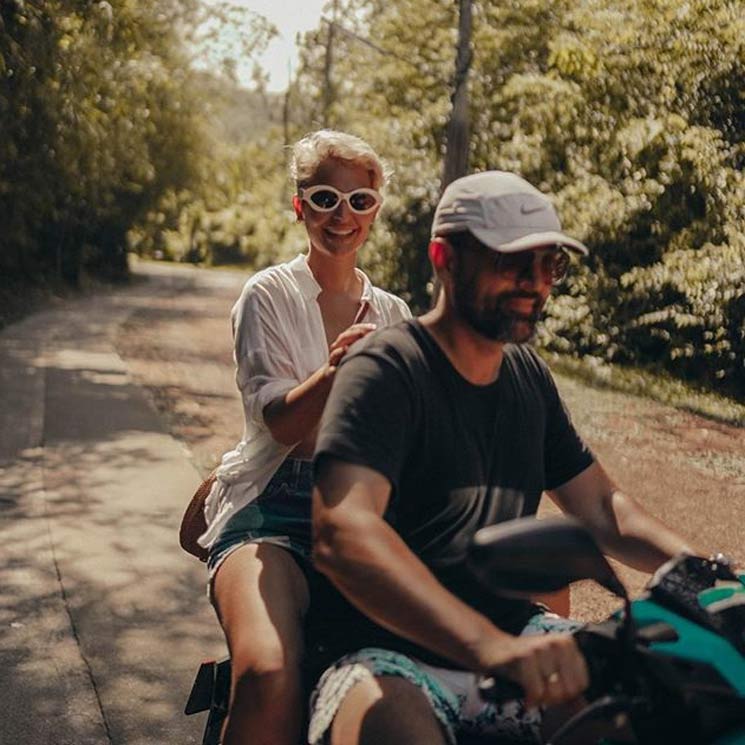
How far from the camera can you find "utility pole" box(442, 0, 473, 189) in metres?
18.5

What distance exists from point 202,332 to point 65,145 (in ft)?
13.2

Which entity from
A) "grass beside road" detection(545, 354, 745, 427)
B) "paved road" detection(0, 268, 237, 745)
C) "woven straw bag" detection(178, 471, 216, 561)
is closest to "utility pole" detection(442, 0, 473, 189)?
"grass beside road" detection(545, 354, 745, 427)

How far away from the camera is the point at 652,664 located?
1990 mm

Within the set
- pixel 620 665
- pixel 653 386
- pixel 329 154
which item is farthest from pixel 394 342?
pixel 653 386

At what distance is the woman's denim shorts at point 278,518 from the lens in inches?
131

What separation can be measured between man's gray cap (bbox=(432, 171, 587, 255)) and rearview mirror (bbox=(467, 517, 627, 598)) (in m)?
0.56

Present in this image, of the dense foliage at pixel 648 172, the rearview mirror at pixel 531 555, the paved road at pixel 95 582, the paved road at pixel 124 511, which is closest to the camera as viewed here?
the rearview mirror at pixel 531 555

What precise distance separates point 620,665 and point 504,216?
31.9 inches

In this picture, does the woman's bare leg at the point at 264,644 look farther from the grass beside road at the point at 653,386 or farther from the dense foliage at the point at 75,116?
the dense foliage at the point at 75,116

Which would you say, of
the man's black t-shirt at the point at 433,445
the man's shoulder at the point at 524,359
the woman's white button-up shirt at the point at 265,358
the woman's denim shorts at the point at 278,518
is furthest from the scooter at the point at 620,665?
the woman's white button-up shirt at the point at 265,358

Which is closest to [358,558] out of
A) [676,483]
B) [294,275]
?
[294,275]

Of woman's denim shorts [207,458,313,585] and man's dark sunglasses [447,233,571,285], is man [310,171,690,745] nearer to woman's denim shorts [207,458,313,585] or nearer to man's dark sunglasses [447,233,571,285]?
man's dark sunglasses [447,233,571,285]

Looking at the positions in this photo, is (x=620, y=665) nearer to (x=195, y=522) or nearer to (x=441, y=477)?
(x=441, y=477)

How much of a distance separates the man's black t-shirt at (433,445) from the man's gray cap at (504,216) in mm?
275
